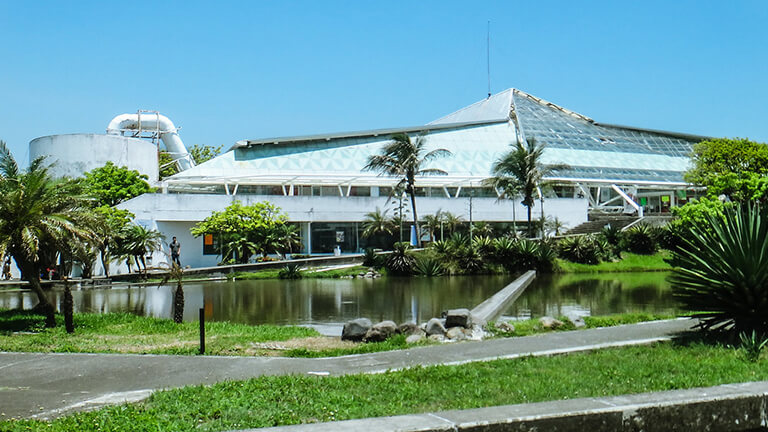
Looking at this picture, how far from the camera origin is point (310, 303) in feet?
66.0

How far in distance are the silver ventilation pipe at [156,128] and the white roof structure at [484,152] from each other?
1778 centimetres

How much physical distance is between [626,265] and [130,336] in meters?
31.9

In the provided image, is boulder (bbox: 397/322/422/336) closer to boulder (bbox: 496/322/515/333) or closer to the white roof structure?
boulder (bbox: 496/322/515/333)

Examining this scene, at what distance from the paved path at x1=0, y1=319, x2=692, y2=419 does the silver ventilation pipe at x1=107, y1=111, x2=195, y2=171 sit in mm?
58413

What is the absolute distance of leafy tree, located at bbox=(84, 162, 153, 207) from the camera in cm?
4403

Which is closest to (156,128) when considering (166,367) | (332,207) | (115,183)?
(115,183)

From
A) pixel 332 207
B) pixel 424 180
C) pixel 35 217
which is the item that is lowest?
pixel 35 217

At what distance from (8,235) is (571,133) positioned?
58.4m

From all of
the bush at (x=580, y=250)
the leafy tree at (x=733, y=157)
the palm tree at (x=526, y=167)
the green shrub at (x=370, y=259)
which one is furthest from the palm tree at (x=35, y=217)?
the leafy tree at (x=733, y=157)

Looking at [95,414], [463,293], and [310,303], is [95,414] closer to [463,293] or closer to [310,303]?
[310,303]

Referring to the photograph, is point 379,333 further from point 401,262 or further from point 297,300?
point 401,262

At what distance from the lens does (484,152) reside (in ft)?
193

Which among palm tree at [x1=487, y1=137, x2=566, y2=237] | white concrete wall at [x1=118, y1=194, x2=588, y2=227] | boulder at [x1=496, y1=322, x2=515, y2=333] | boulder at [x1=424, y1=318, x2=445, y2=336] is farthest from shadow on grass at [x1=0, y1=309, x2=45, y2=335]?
palm tree at [x1=487, y1=137, x2=566, y2=237]

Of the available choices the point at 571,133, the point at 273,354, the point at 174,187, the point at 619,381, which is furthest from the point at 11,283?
the point at 571,133
